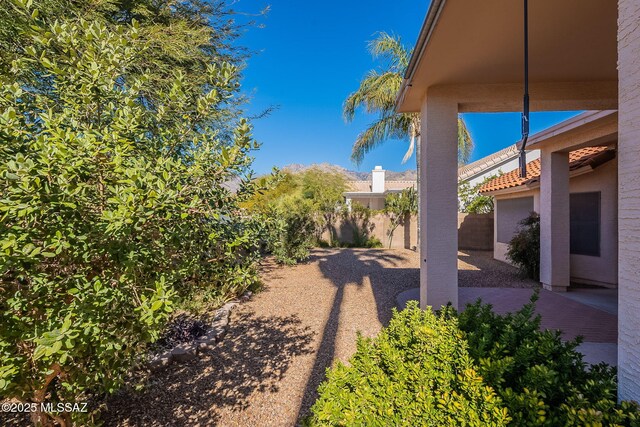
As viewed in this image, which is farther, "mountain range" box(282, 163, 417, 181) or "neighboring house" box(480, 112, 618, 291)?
"mountain range" box(282, 163, 417, 181)

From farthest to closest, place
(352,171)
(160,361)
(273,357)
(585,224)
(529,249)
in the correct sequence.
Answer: (352,171) < (529,249) < (585,224) < (273,357) < (160,361)

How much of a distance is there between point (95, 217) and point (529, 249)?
9.72 meters

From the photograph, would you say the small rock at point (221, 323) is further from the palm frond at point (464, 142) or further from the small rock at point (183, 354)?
the palm frond at point (464, 142)

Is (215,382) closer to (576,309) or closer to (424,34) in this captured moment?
(424,34)

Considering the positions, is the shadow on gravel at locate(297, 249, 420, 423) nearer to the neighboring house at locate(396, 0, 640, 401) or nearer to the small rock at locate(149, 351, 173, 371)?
the neighboring house at locate(396, 0, 640, 401)

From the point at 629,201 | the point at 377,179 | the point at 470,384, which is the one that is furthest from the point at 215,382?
the point at 377,179

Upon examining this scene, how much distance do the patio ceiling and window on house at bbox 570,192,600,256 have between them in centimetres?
398

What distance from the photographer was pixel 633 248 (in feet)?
4.91

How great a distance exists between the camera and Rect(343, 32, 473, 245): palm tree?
14.0m

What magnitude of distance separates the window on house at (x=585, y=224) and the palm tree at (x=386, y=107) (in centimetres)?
625

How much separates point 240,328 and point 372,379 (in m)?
4.05

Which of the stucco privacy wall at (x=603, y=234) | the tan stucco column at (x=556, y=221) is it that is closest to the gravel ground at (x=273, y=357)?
the tan stucco column at (x=556, y=221)

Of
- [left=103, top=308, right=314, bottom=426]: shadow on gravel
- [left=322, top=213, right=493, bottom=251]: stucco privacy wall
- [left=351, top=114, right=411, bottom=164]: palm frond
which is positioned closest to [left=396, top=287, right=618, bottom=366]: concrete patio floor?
[left=103, top=308, right=314, bottom=426]: shadow on gravel

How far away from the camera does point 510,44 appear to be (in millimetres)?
3486
